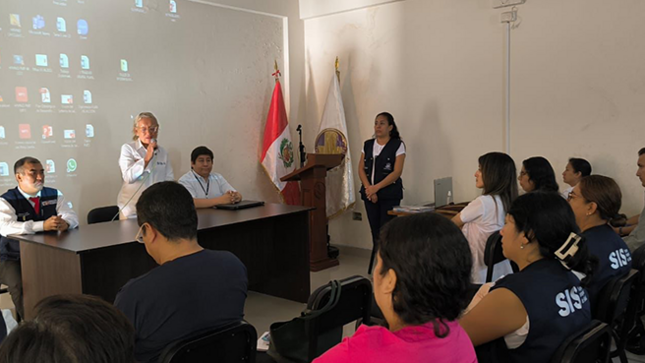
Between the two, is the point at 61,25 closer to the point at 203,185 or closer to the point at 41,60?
the point at 41,60

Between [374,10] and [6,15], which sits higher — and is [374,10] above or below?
above

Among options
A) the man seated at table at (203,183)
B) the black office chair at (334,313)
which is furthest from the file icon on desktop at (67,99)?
the black office chair at (334,313)

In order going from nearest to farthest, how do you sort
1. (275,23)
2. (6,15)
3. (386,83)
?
(6,15) < (386,83) < (275,23)

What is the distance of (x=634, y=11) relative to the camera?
443 centimetres

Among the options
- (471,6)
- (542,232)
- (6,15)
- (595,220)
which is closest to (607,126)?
(471,6)

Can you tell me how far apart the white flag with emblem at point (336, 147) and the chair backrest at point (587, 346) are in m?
4.55

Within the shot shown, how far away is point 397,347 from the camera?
46.8 inches

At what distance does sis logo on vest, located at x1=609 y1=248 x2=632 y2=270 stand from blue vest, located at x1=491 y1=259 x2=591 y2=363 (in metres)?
0.79

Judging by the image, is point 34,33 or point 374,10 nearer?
point 34,33

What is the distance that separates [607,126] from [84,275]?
423cm

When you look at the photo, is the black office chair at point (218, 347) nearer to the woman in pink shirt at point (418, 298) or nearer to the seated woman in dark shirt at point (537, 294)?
the woman in pink shirt at point (418, 298)

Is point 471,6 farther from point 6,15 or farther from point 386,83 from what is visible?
point 6,15

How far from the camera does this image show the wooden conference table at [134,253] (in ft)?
10.3

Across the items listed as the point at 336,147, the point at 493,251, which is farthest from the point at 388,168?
the point at 493,251
